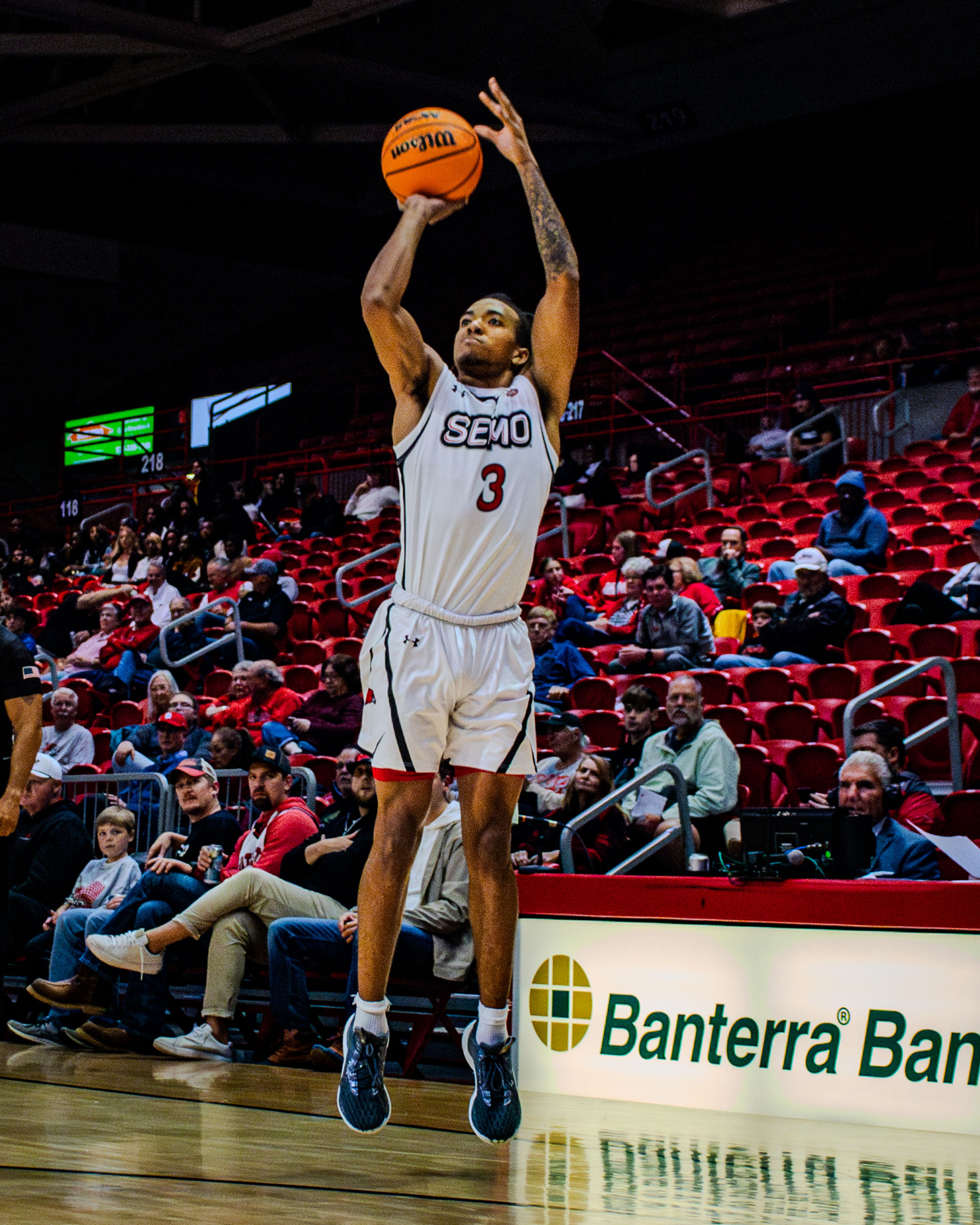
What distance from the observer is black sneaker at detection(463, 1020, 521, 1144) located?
3.33 m

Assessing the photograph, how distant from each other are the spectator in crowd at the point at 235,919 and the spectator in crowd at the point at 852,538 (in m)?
5.12

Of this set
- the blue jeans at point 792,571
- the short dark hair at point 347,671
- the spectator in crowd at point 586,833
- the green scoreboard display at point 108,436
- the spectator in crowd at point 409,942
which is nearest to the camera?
the spectator in crowd at point 409,942

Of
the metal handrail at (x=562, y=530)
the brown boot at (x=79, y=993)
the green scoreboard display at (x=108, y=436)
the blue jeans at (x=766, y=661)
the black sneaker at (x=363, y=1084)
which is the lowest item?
the brown boot at (x=79, y=993)

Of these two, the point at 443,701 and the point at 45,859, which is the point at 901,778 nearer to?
the point at 443,701

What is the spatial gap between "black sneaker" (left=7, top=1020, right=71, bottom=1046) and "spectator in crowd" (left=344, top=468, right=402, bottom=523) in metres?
9.92

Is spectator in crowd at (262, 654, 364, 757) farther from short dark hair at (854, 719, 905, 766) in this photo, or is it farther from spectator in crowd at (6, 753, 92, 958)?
short dark hair at (854, 719, 905, 766)

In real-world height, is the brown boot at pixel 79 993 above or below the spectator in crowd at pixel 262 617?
below

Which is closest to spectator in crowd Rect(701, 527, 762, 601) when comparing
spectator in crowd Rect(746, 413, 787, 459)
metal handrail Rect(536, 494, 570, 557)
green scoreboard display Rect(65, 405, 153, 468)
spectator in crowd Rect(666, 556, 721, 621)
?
spectator in crowd Rect(666, 556, 721, 621)

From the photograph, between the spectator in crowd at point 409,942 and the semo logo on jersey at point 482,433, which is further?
the spectator in crowd at point 409,942

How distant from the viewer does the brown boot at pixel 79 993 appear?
20.5ft

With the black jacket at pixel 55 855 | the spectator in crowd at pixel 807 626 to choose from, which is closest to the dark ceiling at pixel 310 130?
the spectator in crowd at pixel 807 626

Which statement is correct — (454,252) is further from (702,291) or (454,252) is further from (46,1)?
(46,1)

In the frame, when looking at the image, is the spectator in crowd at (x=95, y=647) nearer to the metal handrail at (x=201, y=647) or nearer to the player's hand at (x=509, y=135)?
the metal handrail at (x=201, y=647)

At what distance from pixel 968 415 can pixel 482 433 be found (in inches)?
444
